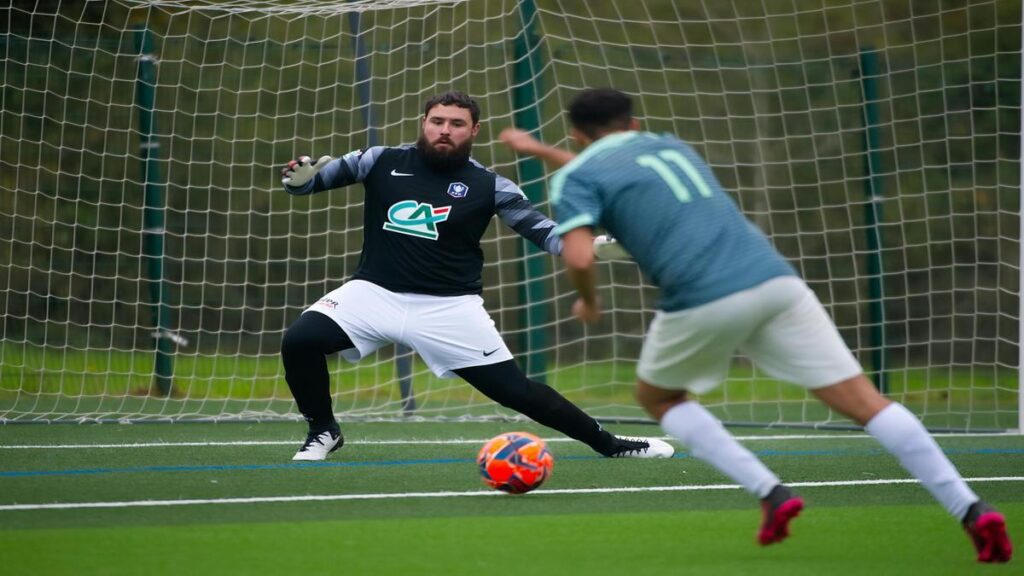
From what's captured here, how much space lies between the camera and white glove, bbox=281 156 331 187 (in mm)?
7719

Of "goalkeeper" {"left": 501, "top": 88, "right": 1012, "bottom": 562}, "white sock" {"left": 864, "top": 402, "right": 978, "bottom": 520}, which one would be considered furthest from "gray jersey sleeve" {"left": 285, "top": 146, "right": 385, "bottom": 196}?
"white sock" {"left": 864, "top": 402, "right": 978, "bottom": 520}

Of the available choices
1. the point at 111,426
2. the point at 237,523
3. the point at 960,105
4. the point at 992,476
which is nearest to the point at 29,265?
the point at 111,426

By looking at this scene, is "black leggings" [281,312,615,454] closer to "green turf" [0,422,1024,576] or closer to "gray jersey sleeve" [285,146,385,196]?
"green turf" [0,422,1024,576]

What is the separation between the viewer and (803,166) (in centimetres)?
1798

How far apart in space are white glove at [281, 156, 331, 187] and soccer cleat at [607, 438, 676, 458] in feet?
7.08

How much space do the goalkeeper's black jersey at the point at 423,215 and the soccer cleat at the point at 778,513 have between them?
9.61ft

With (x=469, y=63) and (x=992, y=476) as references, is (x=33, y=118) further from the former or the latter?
(x=992, y=476)

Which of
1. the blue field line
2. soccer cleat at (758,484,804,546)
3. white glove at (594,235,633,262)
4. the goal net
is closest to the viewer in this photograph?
soccer cleat at (758,484,804,546)

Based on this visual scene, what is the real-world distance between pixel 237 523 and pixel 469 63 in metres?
8.02

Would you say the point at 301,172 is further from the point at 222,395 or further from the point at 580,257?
the point at 222,395

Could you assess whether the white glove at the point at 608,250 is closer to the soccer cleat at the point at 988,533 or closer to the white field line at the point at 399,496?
the white field line at the point at 399,496

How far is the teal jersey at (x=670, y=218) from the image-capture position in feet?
16.9

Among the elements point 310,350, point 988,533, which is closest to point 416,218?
point 310,350

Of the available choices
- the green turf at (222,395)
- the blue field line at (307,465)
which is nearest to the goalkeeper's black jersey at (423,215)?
the blue field line at (307,465)
